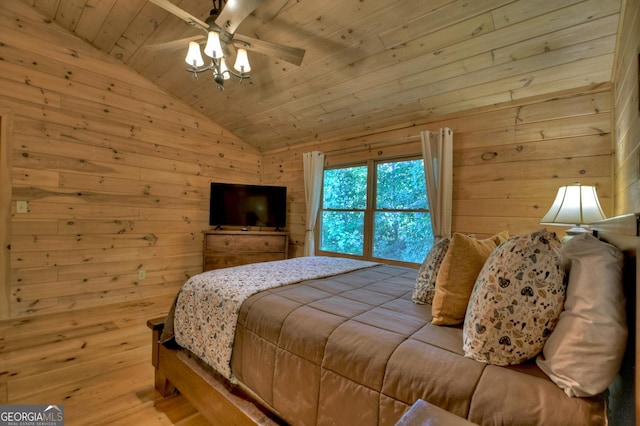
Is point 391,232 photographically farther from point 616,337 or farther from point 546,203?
point 616,337

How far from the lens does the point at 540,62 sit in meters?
2.10

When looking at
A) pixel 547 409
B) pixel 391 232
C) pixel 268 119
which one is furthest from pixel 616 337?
pixel 268 119

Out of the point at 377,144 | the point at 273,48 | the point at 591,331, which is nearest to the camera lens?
the point at 591,331

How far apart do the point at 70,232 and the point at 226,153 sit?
2.07 meters

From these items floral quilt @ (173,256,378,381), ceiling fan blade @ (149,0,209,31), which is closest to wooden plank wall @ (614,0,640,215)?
floral quilt @ (173,256,378,381)

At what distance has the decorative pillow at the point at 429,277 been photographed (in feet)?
4.56

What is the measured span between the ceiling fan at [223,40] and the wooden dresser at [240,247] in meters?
2.10

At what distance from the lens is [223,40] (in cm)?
190

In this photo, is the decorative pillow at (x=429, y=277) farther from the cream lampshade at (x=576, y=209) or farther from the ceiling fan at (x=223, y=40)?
the ceiling fan at (x=223, y=40)

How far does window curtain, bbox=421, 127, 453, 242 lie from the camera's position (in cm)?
279

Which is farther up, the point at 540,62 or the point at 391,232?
the point at 540,62

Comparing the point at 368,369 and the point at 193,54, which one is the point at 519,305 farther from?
the point at 193,54

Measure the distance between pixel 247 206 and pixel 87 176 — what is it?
177cm

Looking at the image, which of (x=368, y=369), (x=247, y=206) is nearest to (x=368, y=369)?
(x=368, y=369)
